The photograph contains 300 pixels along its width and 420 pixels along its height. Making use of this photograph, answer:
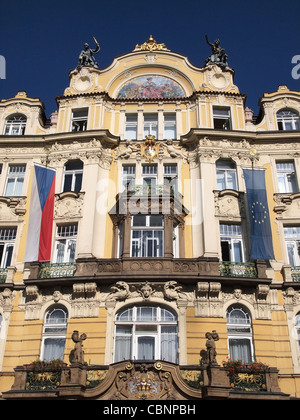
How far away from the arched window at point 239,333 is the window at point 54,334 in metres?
8.10

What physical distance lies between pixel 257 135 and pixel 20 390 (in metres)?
18.8

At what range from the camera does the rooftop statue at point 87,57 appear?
1204 inches

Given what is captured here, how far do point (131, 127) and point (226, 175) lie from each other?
6885 millimetres

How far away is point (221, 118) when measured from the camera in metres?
28.5

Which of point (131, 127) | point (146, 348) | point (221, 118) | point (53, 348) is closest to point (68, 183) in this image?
point (131, 127)

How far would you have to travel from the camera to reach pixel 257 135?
27141 mm

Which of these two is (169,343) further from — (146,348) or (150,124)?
(150,124)

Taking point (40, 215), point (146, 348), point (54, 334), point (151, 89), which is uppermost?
point (151, 89)

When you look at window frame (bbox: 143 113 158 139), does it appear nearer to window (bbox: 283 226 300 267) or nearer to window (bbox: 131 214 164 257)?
window (bbox: 131 214 164 257)

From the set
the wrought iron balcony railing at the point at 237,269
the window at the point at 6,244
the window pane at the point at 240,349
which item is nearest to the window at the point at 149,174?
the wrought iron balcony railing at the point at 237,269

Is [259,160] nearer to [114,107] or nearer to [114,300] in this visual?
[114,107]

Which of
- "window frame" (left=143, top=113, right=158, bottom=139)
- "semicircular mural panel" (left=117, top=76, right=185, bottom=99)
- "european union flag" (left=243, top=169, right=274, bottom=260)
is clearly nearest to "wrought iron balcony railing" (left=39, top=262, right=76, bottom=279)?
"european union flag" (left=243, top=169, right=274, bottom=260)

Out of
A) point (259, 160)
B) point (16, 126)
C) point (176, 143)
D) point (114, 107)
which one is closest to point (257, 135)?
point (259, 160)

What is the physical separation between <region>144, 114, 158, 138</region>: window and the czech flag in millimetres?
6655
